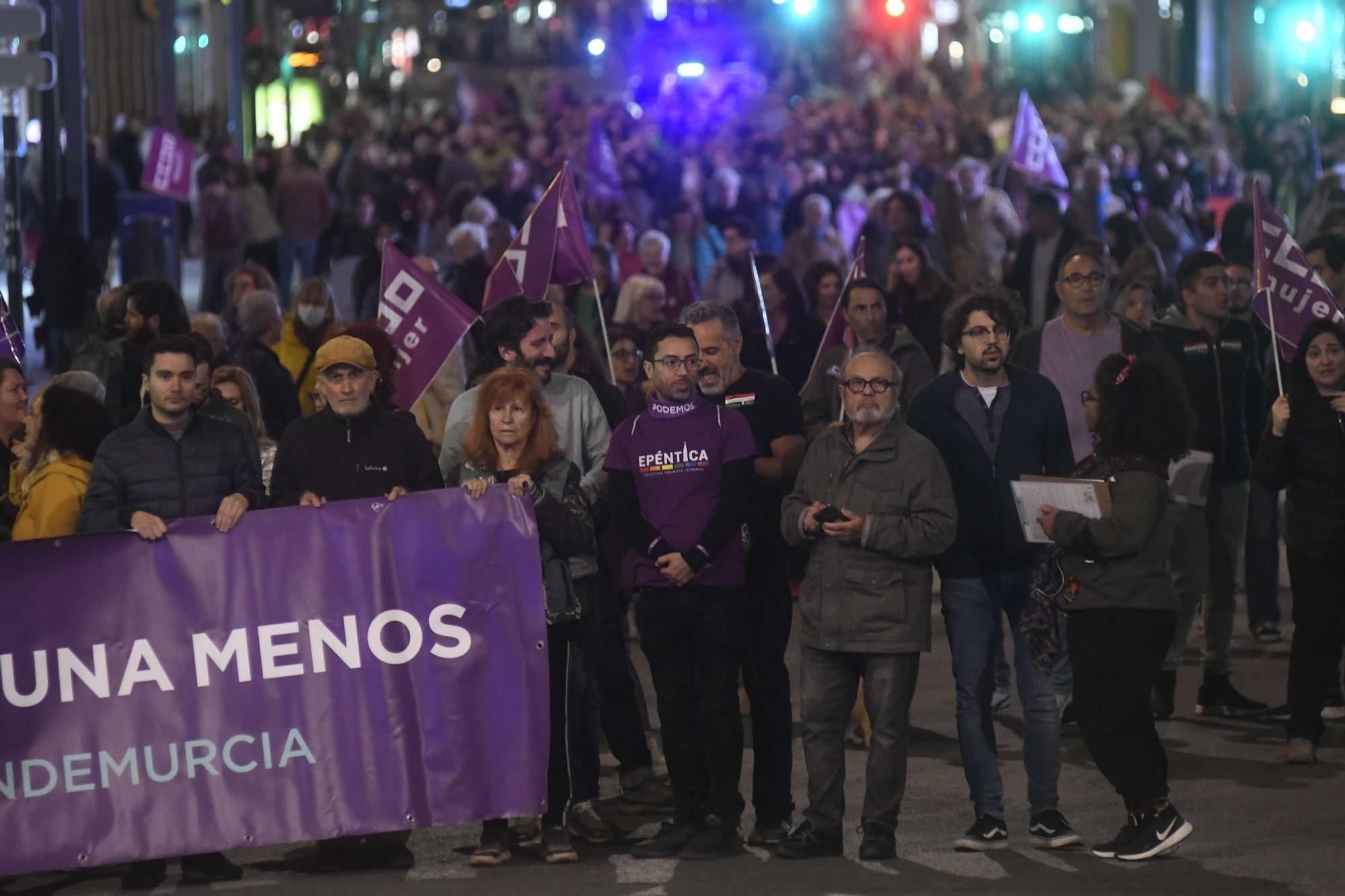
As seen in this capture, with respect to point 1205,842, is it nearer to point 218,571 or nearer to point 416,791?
point 416,791

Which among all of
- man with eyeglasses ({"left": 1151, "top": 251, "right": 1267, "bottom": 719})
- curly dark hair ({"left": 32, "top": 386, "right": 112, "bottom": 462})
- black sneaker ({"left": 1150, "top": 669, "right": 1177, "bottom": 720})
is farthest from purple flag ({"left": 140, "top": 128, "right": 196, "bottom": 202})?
black sneaker ({"left": 1150, "top": 669, "right": 1177, "bottom": 720})

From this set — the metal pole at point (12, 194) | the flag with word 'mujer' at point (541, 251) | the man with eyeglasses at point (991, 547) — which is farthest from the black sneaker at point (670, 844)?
the metal pole at point (12, 194)

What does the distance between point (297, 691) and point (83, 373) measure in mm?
1947

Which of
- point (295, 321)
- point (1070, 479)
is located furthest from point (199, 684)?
point (295, 321)

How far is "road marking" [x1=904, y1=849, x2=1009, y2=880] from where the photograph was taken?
26.4 ft

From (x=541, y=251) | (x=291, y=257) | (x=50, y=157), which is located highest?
(x=50, y=157)

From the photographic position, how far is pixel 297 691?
8188 mm

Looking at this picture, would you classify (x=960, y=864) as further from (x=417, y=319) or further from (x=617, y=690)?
(x=417, y=319)

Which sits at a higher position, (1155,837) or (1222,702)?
(1222,702)

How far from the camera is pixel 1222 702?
10.8 meters

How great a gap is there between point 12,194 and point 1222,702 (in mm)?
13972

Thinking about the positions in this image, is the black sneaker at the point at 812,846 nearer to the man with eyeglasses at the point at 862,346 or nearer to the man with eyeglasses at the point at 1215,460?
the man with eyeglasses at the point at 1215,460

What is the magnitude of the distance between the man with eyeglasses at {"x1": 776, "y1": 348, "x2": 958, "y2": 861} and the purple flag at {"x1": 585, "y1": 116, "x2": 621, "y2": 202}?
18.2 metres

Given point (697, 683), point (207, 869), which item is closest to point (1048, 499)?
point (697, 683)
